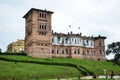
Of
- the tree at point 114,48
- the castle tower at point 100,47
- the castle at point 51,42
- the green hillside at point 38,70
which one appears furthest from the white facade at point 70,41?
the tree at point 114,48

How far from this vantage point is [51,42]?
8906 cm

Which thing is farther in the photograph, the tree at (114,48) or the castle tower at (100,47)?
the tree at (114,48)

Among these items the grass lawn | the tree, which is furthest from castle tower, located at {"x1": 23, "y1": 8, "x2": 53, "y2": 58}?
the tree

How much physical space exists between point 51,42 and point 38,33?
5.36 meters

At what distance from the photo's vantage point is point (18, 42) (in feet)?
420

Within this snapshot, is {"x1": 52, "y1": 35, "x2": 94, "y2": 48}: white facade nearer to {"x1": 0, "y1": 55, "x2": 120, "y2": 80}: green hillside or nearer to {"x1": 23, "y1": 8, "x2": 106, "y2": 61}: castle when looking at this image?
{"x1": 23, "y1": 8, "x2": 106, "y2": 61}: castle

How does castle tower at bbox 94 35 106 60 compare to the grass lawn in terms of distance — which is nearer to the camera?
the grass lawn

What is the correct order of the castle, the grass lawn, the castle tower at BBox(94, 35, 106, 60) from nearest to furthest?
the grass lawn
the castle
the castle tower at BBox(94, 35, 106, 60)

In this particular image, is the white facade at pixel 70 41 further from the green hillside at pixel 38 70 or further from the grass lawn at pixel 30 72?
the grass lawn at pixel 30 72

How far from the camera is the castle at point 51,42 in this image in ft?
283

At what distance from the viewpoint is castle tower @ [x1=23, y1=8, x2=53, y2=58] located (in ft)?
280

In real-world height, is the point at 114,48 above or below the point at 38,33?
below

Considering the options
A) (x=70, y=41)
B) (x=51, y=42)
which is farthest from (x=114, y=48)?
(x=51, y=42)

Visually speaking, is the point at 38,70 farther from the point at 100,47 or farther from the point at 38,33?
the point at 100,47
